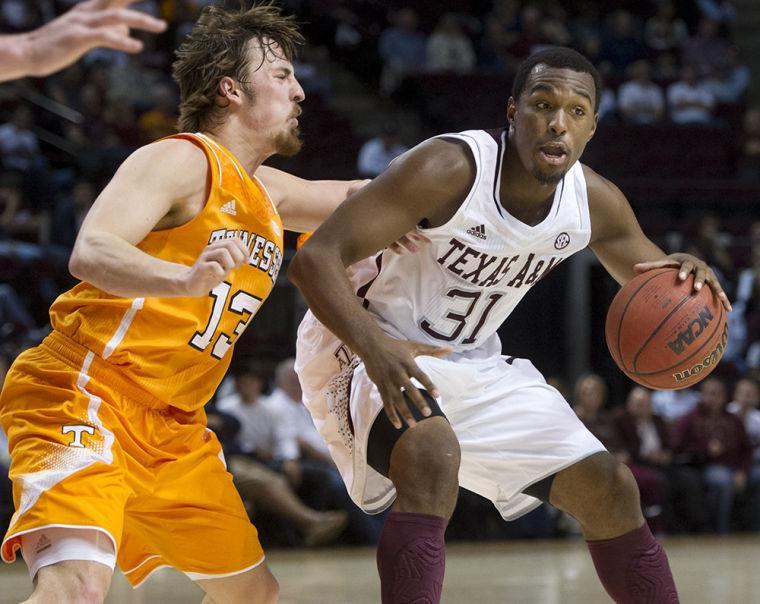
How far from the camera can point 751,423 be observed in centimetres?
952

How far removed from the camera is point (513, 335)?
10898mm

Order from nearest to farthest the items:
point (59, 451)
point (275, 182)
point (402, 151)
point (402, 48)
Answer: point (59, 451) → point (275, 182) → point (402, 151) → point (402, 48)

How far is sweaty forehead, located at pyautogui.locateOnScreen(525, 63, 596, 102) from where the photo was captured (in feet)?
11.5

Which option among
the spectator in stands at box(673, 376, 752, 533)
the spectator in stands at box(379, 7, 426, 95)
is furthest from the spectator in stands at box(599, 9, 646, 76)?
the spectator in stands at box(673, 376, 752, 533)

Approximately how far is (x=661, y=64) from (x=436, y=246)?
37.1ft

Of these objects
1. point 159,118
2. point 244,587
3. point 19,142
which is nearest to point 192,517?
point 244,587

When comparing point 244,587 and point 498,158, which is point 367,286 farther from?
point 244,587

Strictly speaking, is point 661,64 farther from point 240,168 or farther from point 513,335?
point 240,168

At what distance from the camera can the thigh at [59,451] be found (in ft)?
9.75

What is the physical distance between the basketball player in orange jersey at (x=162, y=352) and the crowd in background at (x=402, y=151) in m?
4.47

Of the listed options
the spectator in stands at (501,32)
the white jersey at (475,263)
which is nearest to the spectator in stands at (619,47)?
the spectator in stands at (501,32)

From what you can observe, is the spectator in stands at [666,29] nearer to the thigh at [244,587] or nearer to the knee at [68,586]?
the thigh at [244,587]

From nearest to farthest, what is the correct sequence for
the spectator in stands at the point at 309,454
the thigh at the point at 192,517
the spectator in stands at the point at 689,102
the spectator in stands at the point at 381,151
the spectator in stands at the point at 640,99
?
the thigh at the point at 192,517 < the spectator in stands at the point at 309,454 < the spectator in stands at the point at 381,151 < the spectator in stands at the point at 640,99 < the spectator in stands at the point at 689,102

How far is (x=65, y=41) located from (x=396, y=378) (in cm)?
122
